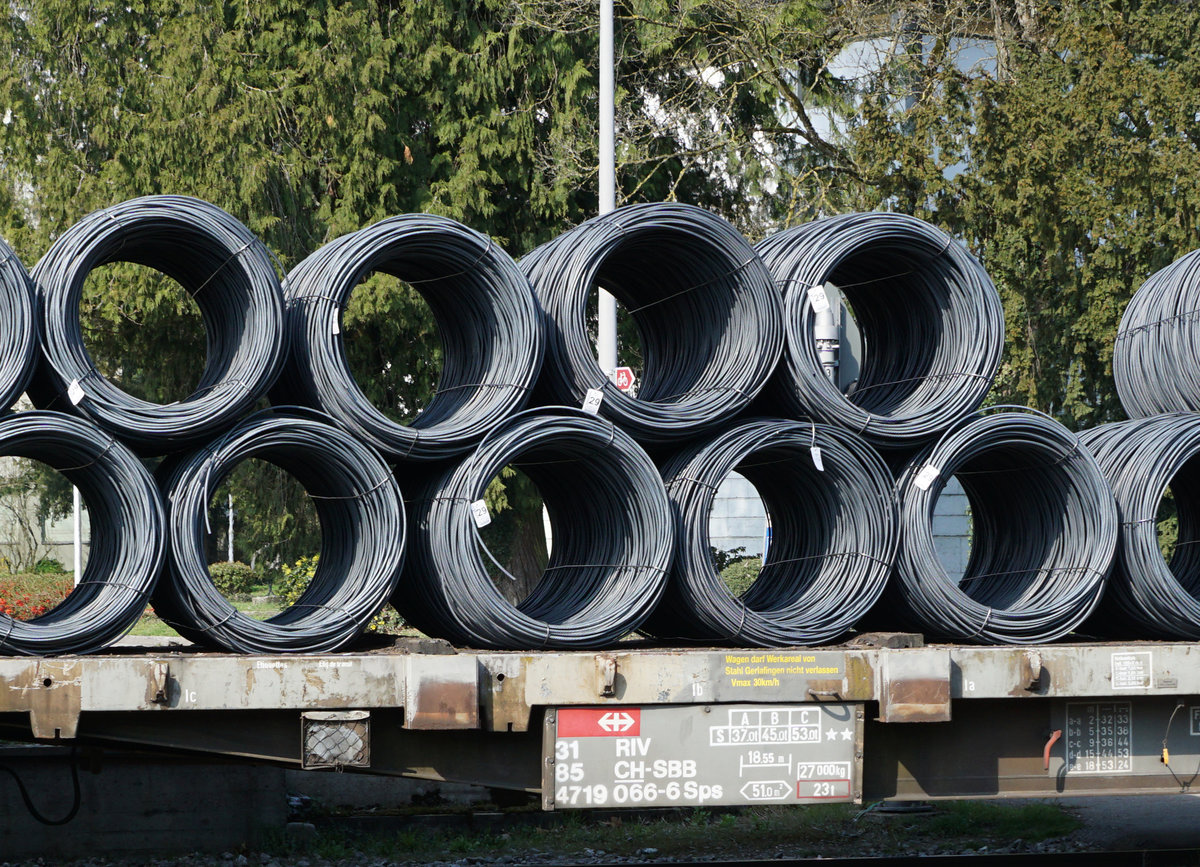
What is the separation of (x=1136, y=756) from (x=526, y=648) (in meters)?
2.38

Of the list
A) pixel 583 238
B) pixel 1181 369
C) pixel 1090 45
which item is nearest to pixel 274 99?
pixel 1090 45

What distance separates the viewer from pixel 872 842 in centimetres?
782

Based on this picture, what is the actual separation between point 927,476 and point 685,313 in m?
1.37

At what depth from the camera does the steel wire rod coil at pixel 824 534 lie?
541 centimetres

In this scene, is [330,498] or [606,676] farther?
[330,498]

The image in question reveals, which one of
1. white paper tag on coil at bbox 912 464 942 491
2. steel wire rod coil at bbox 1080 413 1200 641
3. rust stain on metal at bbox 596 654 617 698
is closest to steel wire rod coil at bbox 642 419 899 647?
white paper tag on coil at bbox 912 464 942 491

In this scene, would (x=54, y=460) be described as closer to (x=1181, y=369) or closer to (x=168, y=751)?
(x=168, y=751)

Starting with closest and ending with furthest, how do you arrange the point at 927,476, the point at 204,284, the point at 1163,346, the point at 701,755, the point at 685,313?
the point at 701,755 → the point at 204,284 → the point at 927,476 → the point at 685,313 → the point at 1163,346

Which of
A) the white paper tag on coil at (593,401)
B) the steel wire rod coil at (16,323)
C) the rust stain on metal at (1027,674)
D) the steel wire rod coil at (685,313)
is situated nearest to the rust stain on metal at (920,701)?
the rust stain on metal at (1027,674)

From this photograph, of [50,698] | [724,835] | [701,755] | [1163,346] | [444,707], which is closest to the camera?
[50,698]

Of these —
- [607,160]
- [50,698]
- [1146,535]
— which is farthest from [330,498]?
[607,160]

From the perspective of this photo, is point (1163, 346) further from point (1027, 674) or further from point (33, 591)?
point (33, 591)

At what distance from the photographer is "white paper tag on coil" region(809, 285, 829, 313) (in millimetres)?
5734

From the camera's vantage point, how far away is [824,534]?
5.93 meters
